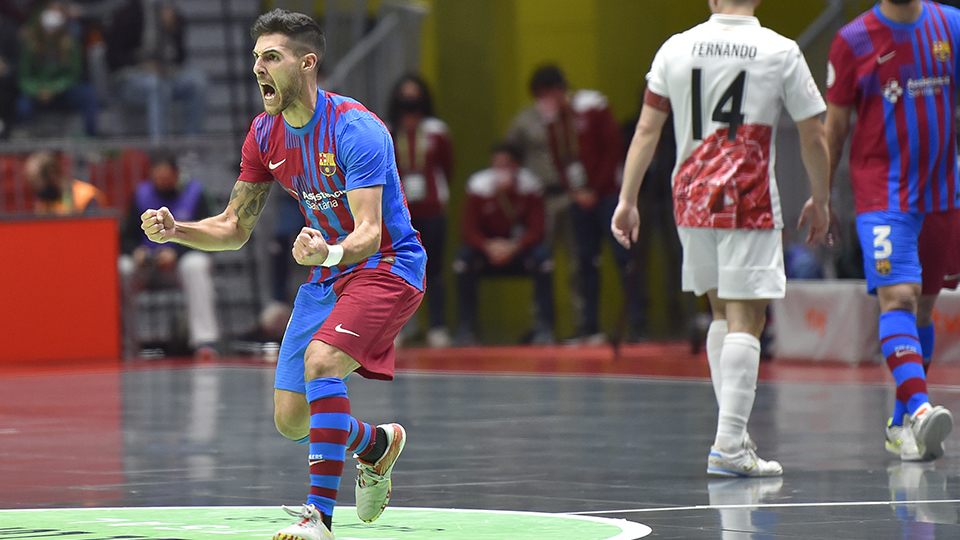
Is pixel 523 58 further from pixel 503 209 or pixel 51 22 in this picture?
pixel 51 22

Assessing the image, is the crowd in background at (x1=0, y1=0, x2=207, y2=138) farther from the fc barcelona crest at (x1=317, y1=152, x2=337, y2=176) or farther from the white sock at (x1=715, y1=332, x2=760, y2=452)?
the fc barcelona crest at (x1=317, y1=152, x2=337, y2=176)

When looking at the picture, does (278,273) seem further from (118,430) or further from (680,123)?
(680,123)

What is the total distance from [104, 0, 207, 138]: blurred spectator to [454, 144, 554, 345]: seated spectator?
3295mm

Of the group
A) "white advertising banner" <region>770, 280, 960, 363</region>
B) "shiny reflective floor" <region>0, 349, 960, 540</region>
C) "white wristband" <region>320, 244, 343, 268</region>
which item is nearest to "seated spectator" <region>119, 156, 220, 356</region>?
"shiny reflective floor" <region>0, 349, 960, 540</region>

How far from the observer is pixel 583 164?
14.8 meters

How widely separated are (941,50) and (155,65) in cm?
1133

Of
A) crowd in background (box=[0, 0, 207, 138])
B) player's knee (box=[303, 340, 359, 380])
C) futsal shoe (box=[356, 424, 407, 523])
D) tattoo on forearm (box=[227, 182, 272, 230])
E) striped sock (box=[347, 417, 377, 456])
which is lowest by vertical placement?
futsal shoe (box=[356, 424, 407, 523])

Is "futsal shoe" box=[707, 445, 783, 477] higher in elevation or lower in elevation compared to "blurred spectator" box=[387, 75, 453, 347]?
lower

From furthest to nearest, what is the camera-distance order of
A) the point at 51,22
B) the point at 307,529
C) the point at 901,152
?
1. the point at 51,22
2. the point at 901,152
3. the point at 307,529

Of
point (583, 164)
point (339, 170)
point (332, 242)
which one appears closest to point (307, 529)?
point (332, 242)

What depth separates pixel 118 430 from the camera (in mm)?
8781

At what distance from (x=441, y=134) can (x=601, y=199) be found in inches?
69.7

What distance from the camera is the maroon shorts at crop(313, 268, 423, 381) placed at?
16.2ft

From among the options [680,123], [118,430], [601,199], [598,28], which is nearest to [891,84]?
[680,123]
